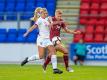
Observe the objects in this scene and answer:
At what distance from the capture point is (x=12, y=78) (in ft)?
45.5

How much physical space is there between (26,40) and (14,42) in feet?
2.02

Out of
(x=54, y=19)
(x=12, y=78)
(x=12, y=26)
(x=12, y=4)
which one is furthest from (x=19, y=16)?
(x=12, y=78)

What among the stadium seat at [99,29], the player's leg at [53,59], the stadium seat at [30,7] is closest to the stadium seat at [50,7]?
Result: the stadium seat at [30,7]

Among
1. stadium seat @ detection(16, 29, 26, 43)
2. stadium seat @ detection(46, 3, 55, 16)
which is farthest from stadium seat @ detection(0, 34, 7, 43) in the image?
stadium seat @ detection(46, 3, 55, 16)

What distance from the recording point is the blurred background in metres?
25.1

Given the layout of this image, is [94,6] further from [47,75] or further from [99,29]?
[47,75]

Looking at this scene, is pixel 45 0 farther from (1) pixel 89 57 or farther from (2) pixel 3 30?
(1) pixel 89 57

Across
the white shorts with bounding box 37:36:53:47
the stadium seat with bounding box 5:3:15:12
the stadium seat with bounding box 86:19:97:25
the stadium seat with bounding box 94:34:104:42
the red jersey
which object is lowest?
the stadium seat with bounding box 94:34:104:42

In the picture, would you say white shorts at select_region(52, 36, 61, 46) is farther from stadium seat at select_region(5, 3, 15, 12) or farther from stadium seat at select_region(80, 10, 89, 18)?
stadium seat at select_region(5, 3, 15, 12)

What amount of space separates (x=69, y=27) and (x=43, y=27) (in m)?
10.2

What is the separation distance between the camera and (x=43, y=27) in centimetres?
1625

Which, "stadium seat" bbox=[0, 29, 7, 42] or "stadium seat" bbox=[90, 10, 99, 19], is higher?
"stadium seat" bbox=[90, 10, 99, 19]

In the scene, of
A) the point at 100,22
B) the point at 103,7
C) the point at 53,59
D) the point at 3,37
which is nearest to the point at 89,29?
the point at 100,22

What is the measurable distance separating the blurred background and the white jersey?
345 inches
